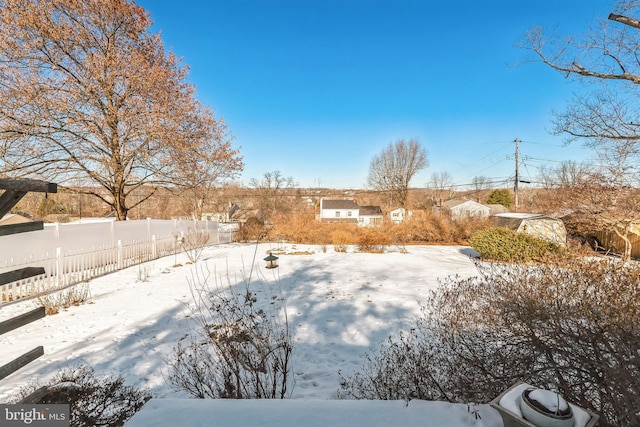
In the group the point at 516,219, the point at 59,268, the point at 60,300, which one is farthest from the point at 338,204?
the point at 60,300

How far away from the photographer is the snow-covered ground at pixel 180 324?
3080mm

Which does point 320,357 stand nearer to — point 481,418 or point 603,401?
point 481,418

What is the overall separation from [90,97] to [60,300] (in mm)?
7164

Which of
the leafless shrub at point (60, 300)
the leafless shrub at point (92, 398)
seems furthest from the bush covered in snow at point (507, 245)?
the leafless shrub at point (60, 300)

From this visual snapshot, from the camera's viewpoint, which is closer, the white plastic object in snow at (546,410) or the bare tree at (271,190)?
the white plastic object in snow at (546,410)

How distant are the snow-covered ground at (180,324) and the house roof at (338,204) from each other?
102ft

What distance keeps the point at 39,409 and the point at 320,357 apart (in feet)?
8.79

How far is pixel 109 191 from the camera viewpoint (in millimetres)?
10742

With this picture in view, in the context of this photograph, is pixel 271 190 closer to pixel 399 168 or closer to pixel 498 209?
pixel 399 168

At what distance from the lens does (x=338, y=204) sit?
3972 cm

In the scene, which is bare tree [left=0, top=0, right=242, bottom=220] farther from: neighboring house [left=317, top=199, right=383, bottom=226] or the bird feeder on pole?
neighboring house [left=317, top=199, right=383, bottom=226]

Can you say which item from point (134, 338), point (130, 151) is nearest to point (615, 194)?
point (134, 338)

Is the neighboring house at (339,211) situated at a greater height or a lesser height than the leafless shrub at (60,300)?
greater

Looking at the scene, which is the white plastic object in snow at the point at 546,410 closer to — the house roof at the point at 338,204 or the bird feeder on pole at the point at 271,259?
the bird feeder on pole at the point at 271,259
